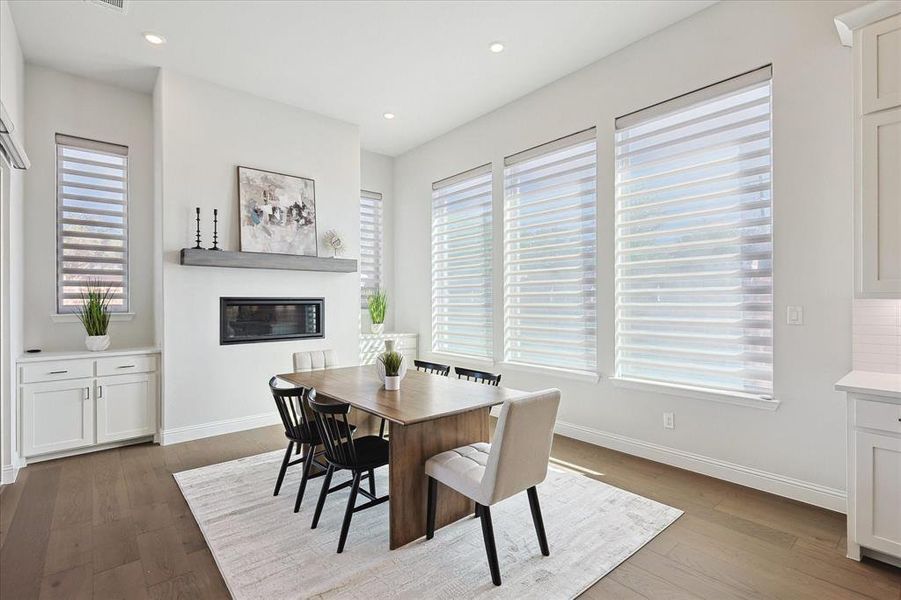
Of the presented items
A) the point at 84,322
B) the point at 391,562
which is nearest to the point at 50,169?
the point at 84,322

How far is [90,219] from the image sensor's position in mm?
4152

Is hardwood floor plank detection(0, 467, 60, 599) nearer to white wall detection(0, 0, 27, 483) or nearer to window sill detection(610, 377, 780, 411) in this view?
white wall detection(0, 0, 27, 483)

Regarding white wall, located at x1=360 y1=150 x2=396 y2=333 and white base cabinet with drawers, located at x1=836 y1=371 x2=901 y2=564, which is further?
white wall, located at x1=360 y1=150 x2=396 y2=333

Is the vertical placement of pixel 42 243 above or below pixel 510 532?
above

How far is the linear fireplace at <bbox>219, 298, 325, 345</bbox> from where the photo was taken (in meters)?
4.32

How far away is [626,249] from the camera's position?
143 inches

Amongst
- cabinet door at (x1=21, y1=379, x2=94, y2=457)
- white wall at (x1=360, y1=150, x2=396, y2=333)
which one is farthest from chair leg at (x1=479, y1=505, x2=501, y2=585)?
white wall at (x1=360, y1=150, x2=396, y2=333)

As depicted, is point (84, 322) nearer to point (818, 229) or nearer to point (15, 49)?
point (15, 49)

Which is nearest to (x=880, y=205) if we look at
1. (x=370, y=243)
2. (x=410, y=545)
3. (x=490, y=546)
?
(x=490, y=546)

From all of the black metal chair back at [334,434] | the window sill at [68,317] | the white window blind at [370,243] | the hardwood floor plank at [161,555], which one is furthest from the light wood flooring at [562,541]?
the white window blind at [370,243]

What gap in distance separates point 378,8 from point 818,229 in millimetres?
3151

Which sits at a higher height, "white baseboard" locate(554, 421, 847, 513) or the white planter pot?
the white planter pot

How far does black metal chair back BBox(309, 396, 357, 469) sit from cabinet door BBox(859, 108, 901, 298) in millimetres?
2647

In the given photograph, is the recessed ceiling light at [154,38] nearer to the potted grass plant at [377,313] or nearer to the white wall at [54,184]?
the white wall at [54,184]
